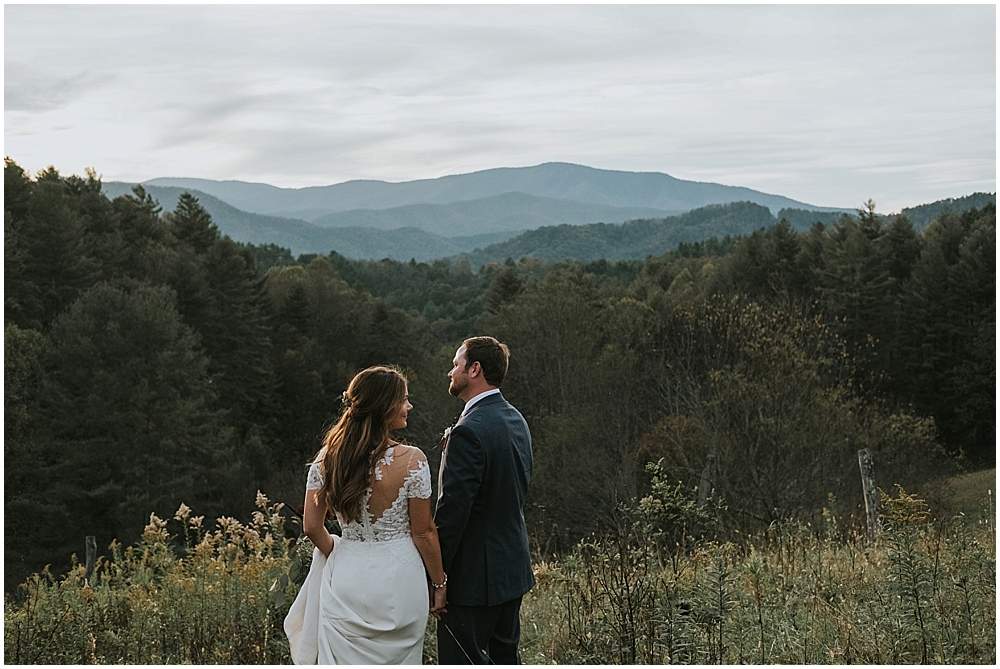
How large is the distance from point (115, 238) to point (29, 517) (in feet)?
42.6

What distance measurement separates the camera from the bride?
3.65 m

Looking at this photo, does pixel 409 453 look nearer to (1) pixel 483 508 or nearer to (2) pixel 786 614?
(1) pixel 483 508

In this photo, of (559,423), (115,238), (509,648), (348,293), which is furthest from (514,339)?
(509,648)

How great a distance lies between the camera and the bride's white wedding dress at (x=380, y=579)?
3682 millimetres

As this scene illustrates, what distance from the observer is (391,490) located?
367cm

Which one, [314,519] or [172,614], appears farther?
[172,614]

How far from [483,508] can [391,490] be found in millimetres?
396

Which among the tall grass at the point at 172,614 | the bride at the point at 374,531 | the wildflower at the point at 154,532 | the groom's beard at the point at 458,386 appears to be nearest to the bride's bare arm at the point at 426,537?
the bride at the point at 374,531

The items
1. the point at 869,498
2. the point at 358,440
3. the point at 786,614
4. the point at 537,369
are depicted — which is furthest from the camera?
the point at 537,369

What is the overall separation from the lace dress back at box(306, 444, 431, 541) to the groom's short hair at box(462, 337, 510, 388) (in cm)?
44

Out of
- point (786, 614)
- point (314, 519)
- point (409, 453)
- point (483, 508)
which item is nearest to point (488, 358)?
point (409, 453)

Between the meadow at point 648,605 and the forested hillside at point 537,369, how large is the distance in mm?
5810

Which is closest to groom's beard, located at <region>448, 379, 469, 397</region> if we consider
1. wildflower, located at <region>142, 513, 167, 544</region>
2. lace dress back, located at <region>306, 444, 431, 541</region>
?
lace dress back, located at <region>306, 444, 431, 541</region>

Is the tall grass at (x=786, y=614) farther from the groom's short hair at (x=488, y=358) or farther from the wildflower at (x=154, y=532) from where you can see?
the wildflower at (x=154, y=532)
